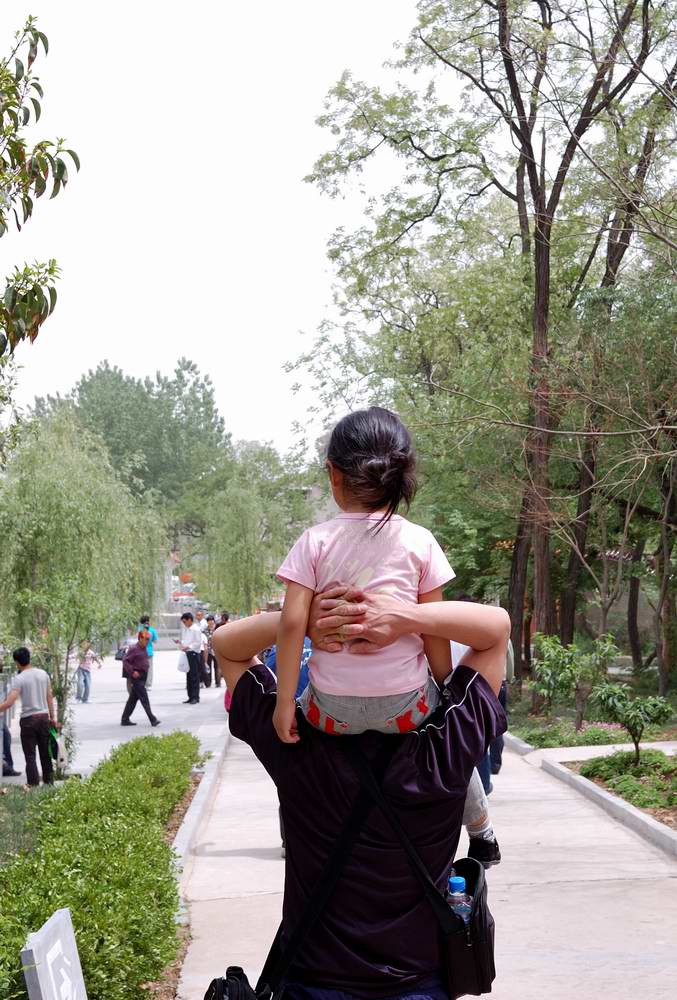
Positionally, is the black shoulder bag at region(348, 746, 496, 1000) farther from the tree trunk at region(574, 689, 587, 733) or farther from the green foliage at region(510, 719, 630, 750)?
the tree trunk at region(574, 689, 587, 733)

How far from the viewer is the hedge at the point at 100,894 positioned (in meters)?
5.00

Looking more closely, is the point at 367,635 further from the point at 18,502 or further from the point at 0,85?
the point at 18,502

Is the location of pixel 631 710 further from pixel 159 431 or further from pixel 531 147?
pixel 159 431

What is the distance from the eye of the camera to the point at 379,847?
219 centimetres

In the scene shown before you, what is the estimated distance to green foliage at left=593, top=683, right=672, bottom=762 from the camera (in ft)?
43.1

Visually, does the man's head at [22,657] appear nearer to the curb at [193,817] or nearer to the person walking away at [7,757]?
the person walking away at [7,757]

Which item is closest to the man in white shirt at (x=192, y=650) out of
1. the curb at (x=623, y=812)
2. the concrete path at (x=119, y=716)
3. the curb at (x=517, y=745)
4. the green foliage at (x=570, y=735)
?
the concrete path at (x=119, y=716)

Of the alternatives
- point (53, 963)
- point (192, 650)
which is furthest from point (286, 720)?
point (192, 650)

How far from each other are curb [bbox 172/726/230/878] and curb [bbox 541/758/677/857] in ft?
12.2

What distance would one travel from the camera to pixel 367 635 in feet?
7.18

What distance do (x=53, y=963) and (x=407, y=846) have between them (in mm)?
1873

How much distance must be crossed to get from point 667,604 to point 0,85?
22217 mm

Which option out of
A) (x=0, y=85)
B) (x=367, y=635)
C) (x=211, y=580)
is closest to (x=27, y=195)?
(x=0, y=85)

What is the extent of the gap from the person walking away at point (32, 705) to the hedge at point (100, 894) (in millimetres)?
4618
